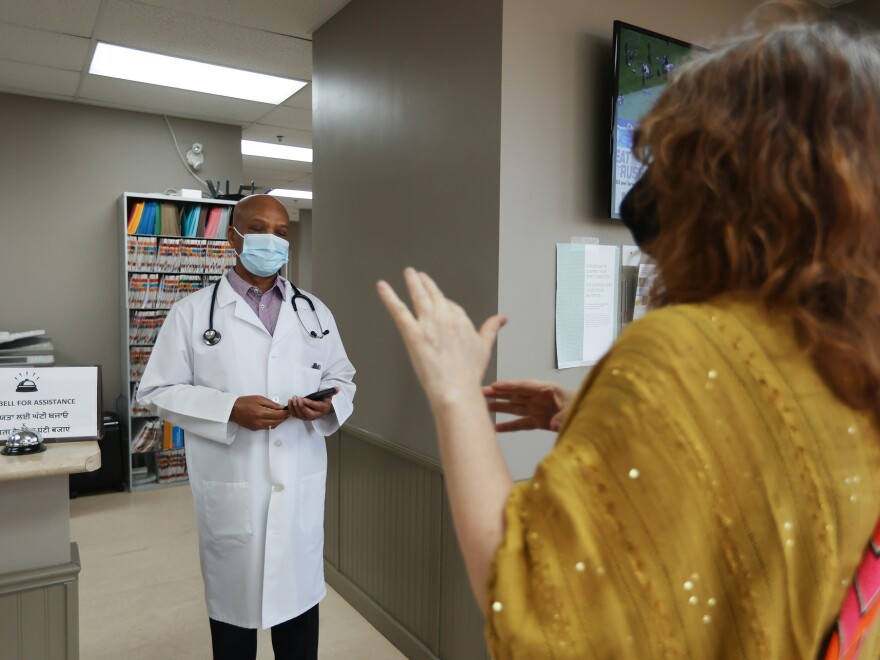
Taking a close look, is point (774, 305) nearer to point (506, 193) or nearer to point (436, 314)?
point (436, 314)

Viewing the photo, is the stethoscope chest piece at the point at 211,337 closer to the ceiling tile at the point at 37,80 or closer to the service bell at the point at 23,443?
the service bell at the point at 23,443

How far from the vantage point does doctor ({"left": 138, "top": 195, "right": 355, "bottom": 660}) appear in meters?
1.79

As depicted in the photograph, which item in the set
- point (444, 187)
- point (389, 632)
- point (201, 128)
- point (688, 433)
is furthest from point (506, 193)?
point (201, 128)

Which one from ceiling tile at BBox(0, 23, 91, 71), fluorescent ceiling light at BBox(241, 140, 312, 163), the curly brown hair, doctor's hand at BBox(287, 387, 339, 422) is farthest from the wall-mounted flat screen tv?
fluorescent ceiling light at BBox(241, 140, 312, 163)

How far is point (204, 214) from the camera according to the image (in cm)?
447

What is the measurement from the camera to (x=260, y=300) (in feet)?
6.61

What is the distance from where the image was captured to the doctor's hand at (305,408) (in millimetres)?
1781

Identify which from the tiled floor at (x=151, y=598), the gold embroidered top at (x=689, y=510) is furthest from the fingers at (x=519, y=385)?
the tiled floor at (x=151, y=598)

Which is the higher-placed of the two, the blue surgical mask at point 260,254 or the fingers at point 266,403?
the blue surgical mask at point 260,254

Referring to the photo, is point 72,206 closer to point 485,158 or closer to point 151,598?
point 151,598

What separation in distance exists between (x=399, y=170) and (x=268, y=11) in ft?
3.61

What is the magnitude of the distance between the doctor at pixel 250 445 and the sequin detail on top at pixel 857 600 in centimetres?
138

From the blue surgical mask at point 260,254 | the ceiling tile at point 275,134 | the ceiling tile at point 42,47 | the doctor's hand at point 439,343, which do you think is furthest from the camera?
the ceiling tile at point 275,134

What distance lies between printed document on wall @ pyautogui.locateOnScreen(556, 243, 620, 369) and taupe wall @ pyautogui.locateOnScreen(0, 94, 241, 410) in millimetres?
3669
